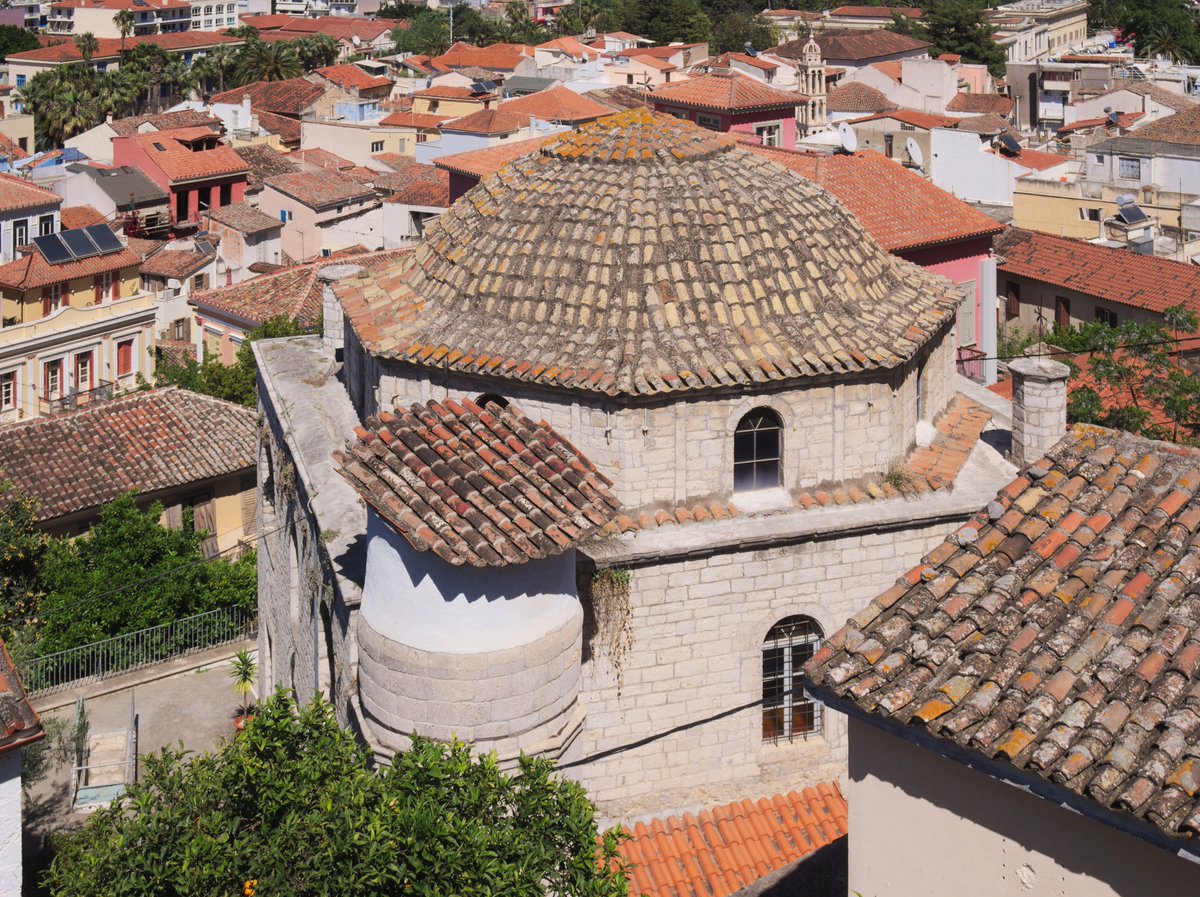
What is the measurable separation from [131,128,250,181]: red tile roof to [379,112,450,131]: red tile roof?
44.2 ft

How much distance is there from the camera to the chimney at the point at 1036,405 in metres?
17.8

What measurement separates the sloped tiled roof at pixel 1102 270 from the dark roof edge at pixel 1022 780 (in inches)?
1422

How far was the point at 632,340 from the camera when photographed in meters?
16.9

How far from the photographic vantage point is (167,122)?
283ft

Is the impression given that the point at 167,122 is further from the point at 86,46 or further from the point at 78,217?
the point at 86,46

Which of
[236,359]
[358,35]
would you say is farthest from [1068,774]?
[358,35]

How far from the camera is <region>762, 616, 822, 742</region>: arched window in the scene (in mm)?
17469

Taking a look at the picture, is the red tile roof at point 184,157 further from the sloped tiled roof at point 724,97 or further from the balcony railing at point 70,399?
the sloped tiled roof at point 724,97

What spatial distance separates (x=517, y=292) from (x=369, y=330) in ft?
6.68

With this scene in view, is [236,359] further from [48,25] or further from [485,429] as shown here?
[48,25]

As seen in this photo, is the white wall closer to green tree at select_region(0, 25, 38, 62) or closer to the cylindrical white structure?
the cylindrical white structure

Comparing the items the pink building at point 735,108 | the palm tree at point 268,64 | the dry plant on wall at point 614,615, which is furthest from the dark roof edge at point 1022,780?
the palm tree at point 268,64

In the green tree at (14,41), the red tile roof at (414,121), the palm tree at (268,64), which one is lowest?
the red tile roof at (414,121)

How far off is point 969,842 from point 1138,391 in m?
21.1
